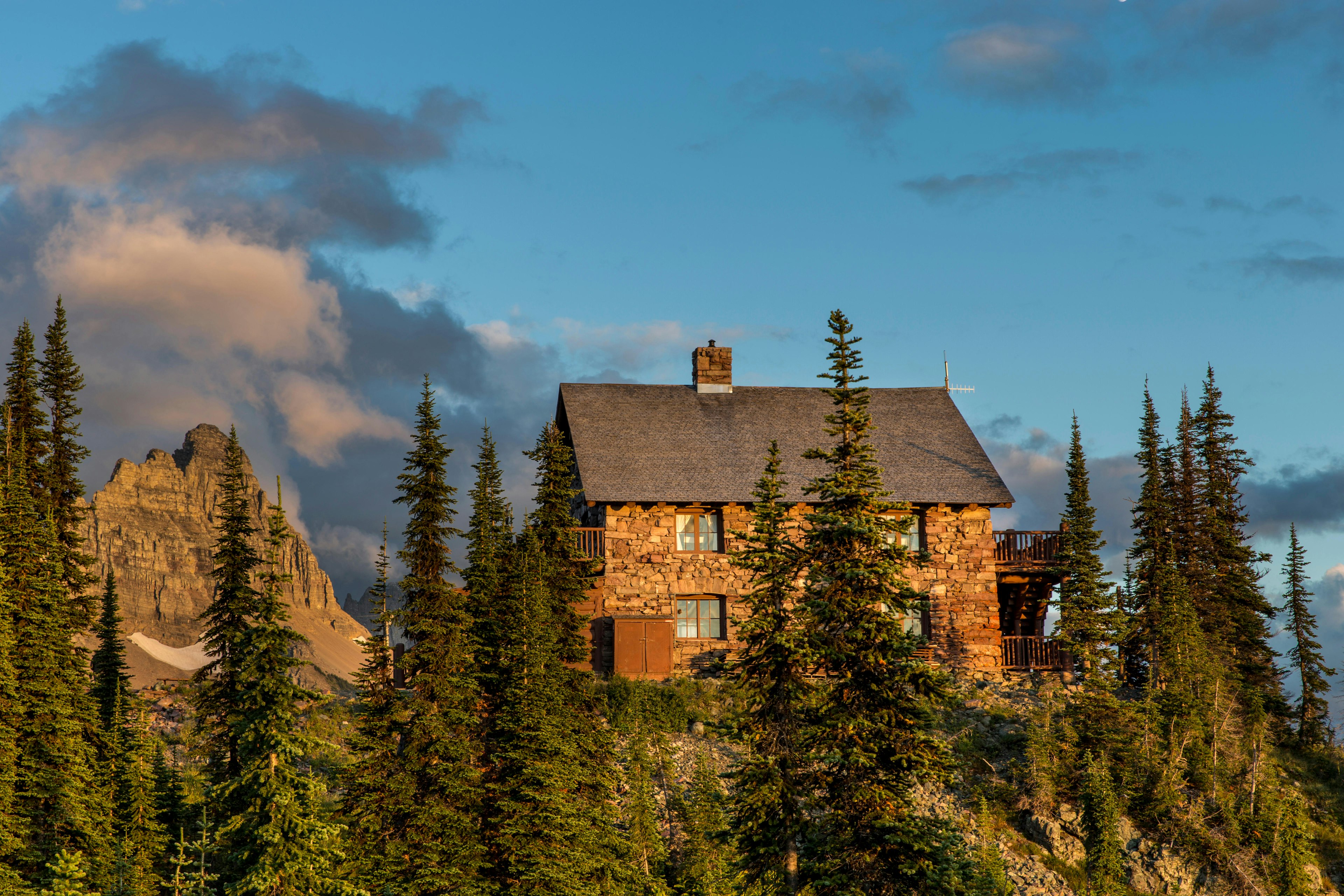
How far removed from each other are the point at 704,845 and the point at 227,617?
45.4 feet

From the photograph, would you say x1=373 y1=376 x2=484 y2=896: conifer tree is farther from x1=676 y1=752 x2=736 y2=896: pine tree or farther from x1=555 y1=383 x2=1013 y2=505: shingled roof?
x1=555 y1=383 x2=1013 y2=505: shingled roof

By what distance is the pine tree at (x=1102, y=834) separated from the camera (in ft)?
95.3

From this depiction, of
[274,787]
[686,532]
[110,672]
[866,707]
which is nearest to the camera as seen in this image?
[274,787]

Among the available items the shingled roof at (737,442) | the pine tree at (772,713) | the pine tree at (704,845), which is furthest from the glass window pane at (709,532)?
the pine tree at (772,713)

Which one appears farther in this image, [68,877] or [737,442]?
[737,442]

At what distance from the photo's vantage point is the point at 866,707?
22.2 m

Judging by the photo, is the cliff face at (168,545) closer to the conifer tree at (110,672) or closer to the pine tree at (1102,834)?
the conifer tree at (110,672)

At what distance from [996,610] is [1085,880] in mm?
13050

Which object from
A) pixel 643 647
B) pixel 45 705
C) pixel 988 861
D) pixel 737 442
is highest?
pixel 737 442

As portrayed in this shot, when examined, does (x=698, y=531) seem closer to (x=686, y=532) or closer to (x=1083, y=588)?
(x=686, y=532)

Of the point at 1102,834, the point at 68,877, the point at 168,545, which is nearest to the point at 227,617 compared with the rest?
the point at 68,877

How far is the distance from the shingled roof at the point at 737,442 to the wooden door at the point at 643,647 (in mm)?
4323

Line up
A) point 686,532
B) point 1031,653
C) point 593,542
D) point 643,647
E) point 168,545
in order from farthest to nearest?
point 168,545
point 1031,653
point 686,532
point 593,542
point 643,647

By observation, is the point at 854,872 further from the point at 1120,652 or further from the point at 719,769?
the point at 1120,652
